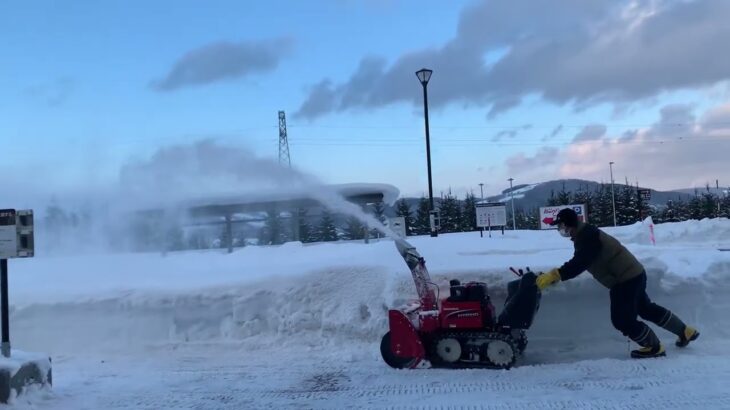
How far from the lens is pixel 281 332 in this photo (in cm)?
852

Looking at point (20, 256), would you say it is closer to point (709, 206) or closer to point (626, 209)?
point (626, 209)

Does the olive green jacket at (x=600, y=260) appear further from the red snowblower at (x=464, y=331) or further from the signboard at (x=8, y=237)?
the signboard at (x=8, y=237)

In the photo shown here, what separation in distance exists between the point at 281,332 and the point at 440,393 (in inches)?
126

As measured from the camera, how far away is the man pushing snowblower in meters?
6.87

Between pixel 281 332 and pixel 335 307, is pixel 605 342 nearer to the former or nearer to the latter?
pixel 335 307

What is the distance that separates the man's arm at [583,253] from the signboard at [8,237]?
18.8ft

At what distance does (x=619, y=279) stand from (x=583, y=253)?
0.53 meters

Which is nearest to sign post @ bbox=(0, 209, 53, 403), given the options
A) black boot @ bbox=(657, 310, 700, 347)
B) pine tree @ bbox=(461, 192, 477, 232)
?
black boot @ bbox=(657, 310, 700, 347)

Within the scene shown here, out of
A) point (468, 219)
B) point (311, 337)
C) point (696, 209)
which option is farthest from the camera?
point (696, 209)

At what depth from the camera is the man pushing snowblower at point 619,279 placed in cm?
687

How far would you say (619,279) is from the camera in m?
7.02

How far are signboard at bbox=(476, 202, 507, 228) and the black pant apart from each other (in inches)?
598

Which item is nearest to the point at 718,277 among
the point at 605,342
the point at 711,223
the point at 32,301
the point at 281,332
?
the point at 605,342

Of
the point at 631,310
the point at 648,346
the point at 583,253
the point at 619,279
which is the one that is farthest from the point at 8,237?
the point at 648,346
